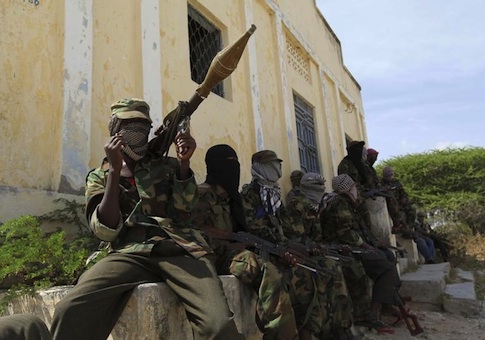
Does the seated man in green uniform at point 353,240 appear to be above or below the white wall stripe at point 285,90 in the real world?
below

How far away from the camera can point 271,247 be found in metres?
3.02

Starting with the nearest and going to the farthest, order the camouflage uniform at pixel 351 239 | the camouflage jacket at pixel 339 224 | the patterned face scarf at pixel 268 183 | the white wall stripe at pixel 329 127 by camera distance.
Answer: the patterned face scarf at pixel 268 183 < the camouflage uniform at pixel 351 239 < the camouflage jacket at pixel 339 224 < the white wall stripe at pixel 329 127

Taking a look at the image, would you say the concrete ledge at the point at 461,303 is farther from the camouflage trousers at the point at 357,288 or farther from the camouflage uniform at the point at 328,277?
the camouflage uniform at the point at 328,277

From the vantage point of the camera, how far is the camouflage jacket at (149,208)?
6.54ft

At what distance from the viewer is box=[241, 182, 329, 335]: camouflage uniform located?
2988 millimetres

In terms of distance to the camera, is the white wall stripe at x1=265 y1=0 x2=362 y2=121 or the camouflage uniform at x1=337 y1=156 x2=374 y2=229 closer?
the camouflage uniform at x1=337 y1=156 x2=374 y2=229

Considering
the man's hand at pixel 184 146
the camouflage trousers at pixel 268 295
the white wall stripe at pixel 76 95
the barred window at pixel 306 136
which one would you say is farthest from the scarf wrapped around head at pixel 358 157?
the man's hand at pixel 184 146

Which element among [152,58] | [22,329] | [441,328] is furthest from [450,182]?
[22,329]

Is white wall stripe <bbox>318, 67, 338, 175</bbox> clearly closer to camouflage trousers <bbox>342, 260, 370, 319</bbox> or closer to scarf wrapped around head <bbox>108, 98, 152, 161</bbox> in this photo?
camouflage trousers <bbox>342, 260, 370, 319</bbox>

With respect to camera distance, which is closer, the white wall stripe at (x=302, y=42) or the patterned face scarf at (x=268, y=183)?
the patterned face scarf at (x=268, y=183)

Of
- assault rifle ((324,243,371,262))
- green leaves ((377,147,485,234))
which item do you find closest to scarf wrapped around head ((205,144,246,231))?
assault rifle ((324,243,371,262))

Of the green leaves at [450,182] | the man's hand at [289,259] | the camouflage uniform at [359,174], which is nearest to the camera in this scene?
the man's hand at [289,259]

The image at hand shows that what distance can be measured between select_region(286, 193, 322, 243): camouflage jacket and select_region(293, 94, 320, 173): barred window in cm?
285

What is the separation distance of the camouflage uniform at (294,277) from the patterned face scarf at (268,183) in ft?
0.16
